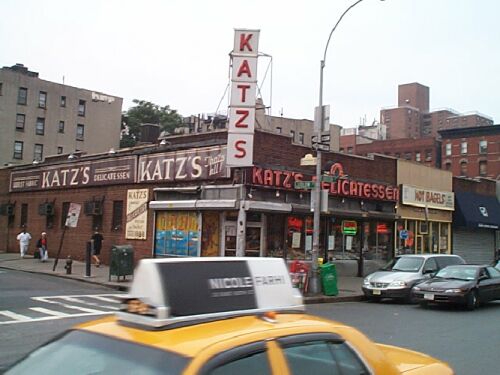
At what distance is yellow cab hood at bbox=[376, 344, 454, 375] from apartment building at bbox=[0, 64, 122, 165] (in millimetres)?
66008

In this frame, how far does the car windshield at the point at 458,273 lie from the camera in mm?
17002

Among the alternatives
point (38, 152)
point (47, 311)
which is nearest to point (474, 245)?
point (47, 311)

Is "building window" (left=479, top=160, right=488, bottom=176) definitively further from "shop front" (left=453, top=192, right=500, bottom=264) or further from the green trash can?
the green trash can

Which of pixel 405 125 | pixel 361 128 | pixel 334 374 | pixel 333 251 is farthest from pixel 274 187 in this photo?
pixel 405 125

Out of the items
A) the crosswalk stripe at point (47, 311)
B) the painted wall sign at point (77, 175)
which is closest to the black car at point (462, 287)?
the crosswalk stripe at point (47, 311)

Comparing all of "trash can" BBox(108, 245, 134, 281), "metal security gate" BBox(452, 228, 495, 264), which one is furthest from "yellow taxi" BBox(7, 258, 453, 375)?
"metal security gate" BBox(452, 228, 495, 264)

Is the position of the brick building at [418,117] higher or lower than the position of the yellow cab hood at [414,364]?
higher

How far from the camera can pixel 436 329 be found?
12281 millimetres

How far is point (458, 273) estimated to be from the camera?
683 inches

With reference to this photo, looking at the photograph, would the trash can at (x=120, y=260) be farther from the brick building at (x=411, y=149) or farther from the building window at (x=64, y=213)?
the brick building at (x=411, y=149)

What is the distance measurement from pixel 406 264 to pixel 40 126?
198 feet

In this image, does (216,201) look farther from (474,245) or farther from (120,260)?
(474,245)

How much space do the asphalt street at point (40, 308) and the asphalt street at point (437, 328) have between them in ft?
20.2

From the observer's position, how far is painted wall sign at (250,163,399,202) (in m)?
21.8
